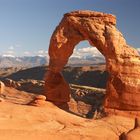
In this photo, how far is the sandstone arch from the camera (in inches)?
861

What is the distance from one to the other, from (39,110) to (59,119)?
1255mm

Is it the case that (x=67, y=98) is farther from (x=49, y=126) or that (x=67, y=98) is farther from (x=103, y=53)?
(x=49, y=126)

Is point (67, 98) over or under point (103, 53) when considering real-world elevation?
under

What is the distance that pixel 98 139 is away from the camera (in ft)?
50.3

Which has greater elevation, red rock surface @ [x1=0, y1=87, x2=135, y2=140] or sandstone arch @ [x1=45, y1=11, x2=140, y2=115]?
sandstone arch @ [x1=45, y1=11, x2=140, y2=115]

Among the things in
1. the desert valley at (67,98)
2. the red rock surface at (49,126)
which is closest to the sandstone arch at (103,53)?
the desert valley at (67,98)

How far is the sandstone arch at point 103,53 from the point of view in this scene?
21.9 m

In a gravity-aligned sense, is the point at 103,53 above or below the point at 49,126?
above

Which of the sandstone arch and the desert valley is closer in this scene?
the desert valley

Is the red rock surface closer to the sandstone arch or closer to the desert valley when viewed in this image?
the desert valley

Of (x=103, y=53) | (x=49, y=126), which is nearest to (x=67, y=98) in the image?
(x=103, y=53)

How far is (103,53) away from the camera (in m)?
23.4

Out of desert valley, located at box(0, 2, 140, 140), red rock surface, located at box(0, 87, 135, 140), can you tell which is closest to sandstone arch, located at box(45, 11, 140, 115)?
desert valley, located at box(0, 2, 140, 140)

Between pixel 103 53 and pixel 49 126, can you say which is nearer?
pixel 49 126
